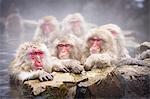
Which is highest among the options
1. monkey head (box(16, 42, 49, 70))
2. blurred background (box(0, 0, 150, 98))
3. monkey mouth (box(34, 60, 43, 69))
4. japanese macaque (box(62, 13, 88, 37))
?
blurred background (box(0, 0, 150, 98))

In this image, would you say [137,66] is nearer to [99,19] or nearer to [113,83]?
[113,83]

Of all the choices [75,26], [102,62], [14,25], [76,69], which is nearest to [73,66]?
[76,69]

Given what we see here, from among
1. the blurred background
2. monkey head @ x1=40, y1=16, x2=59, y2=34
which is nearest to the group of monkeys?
monkey head @ x1=40, y1=16, x2=59, y2=34

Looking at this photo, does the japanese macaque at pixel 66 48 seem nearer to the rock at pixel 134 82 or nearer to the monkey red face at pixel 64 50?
the monkey red face at pixel 64 50

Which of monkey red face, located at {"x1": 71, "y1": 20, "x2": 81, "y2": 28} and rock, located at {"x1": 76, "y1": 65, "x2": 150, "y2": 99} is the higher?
monkey red face, located at {"x1": 71, "y1": 20, "x2": 81, "y2": 28}

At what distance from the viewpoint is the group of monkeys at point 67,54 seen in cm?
229

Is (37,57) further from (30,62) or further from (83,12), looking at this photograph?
(83,12)

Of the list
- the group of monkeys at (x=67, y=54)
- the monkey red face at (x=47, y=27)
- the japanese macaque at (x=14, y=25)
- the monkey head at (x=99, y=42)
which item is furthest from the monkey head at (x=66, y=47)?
the japanese macaque at (x=14, y=25)

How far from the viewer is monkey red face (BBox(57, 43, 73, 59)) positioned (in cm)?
267

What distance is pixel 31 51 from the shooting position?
2.33m

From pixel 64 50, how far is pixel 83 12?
7.83 feet

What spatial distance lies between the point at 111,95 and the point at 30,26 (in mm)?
2776

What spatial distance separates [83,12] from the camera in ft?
16.5

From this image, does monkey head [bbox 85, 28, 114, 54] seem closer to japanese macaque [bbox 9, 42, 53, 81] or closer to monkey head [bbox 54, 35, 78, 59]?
monkey head [bbox 54, 35, 78, 59]
